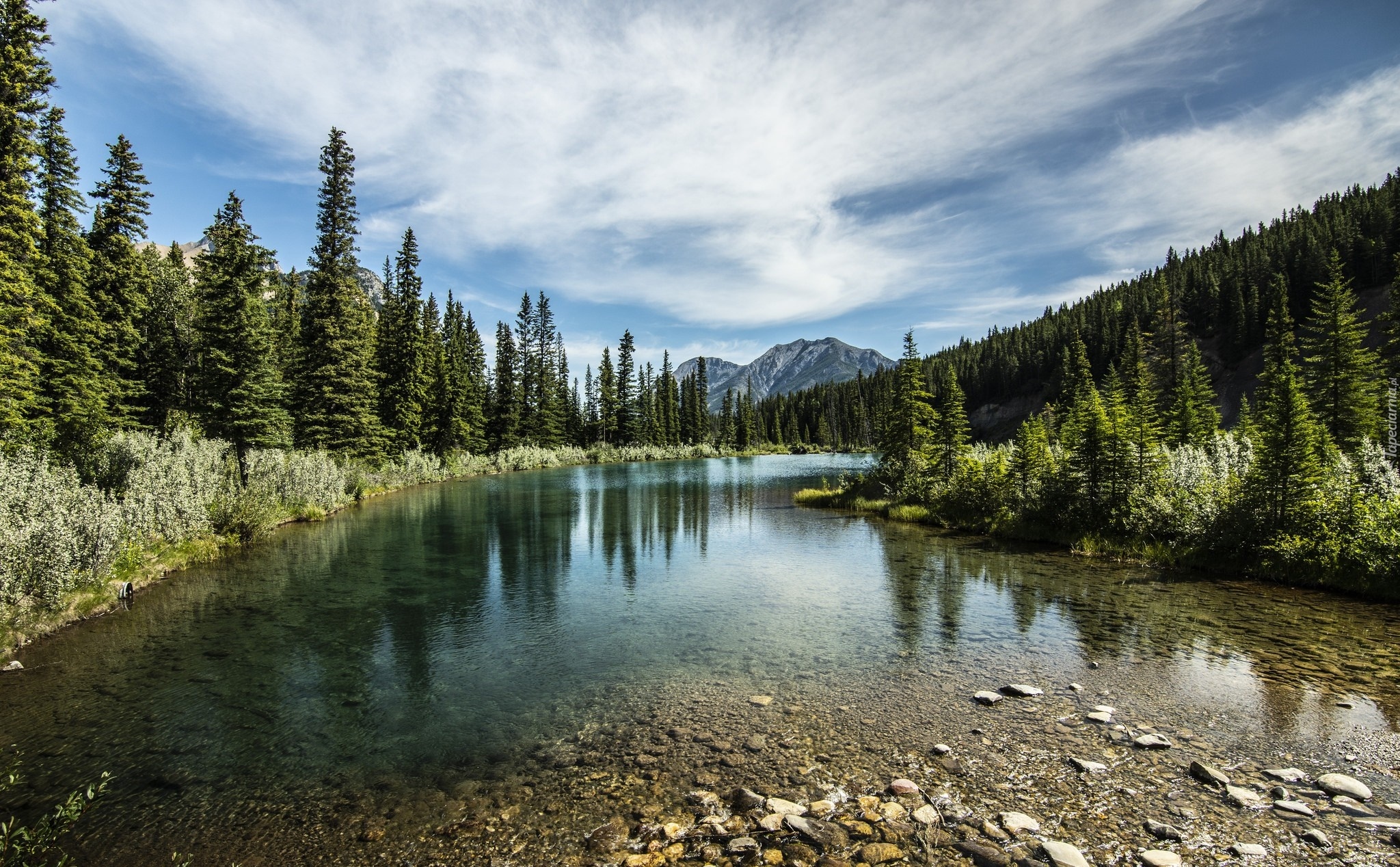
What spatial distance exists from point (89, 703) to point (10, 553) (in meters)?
5.14

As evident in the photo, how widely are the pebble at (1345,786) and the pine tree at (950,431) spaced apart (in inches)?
1113

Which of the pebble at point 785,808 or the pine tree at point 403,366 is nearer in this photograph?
the pebble at point 785,808

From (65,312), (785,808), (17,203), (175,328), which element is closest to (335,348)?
(175,328)

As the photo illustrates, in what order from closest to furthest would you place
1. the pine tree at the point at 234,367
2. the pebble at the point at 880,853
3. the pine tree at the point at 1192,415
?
the pebble at the point at 880,853, the pine tree at the point at 234,367, the pine tree at the point at 1192,415

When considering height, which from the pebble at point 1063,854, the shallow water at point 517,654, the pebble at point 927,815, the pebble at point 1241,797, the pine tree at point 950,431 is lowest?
the shallow water at point 517,654

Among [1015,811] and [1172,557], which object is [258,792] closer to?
[1015,811]

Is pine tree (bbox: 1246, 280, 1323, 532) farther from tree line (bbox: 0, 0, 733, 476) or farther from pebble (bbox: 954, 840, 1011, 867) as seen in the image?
tree line (bbox: 0, 0, 733, 476)

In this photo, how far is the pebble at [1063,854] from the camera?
5348 millimetres

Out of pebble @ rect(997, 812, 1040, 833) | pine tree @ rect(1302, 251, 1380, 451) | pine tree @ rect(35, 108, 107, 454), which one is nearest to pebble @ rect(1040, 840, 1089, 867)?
pebble @ rect(997, 812, 1040, 833)

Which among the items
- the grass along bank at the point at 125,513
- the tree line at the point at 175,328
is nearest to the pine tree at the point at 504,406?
the tree line at the point at 175,328

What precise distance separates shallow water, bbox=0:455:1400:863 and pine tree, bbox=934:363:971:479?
13092 mm

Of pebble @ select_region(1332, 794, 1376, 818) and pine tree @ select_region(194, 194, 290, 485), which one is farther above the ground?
pine tree @ select_region(194, 194, 290, 485)

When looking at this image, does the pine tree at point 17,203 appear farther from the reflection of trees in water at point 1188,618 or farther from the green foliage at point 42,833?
the reflection of trees in water at point 1188,618

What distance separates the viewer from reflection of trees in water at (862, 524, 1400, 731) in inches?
391
